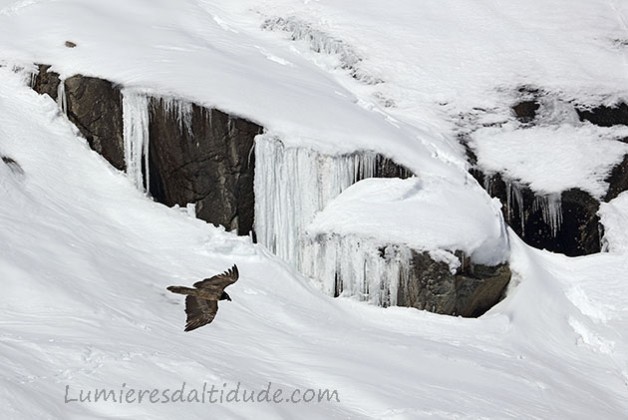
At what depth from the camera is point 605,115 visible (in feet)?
44.0

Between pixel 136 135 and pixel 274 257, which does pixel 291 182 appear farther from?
pixel 136 135

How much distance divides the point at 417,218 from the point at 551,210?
2.32 meters

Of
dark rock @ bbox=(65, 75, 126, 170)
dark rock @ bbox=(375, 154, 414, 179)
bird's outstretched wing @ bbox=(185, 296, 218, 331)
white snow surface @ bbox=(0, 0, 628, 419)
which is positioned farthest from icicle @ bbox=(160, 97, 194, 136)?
bird's outstretched wing @ bbox=(185, 296, 218, 331)

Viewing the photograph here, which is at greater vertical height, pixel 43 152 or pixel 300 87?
pixel 300 87

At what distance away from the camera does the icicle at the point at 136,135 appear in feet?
37.4

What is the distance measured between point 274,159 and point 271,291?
5.62 feet

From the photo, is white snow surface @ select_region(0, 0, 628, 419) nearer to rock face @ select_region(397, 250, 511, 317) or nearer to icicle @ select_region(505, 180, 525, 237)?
rock face @ select_region(397, 250, 511, 317)

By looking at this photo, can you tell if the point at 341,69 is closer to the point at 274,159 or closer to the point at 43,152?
the point at 274,159

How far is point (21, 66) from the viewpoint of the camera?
12195mm

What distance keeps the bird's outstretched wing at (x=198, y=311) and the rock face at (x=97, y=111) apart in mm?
2610

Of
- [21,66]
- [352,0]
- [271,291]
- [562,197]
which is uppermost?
[352,0]

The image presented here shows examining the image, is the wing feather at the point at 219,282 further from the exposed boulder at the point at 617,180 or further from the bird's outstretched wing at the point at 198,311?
the exposed boulder at the point at 617,180

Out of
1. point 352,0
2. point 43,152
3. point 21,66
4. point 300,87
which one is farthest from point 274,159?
point 352,0

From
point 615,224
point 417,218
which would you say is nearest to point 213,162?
point 417,218
